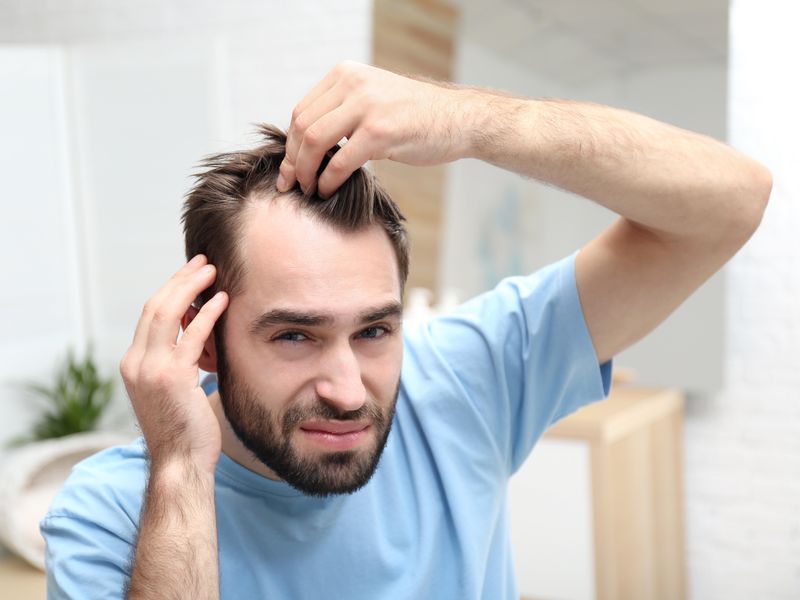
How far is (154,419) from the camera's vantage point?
121cm

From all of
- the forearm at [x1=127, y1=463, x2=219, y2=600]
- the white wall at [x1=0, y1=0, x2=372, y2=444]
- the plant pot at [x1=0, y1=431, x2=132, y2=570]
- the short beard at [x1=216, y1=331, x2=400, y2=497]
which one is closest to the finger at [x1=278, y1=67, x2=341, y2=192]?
the short beard at [x1=216, y1=331, x2=400, y2=497]

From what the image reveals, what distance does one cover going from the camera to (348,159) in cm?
114

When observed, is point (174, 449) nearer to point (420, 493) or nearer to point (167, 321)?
point (167, 321)

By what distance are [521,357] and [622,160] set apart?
1.15ft

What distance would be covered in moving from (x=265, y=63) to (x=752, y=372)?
209cm

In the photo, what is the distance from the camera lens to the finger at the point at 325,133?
3.67 feet

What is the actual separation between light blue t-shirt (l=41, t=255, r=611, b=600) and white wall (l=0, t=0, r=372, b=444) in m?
2.26

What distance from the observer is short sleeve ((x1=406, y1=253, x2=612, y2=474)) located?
1410mm

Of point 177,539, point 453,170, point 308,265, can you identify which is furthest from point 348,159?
point 453,170

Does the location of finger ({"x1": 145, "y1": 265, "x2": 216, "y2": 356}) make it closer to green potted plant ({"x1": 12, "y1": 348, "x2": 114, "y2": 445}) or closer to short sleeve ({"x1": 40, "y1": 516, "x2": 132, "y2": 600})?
short sleeve ({"x1": 40, "y1": 516, "x2": 132, "y2": 600})

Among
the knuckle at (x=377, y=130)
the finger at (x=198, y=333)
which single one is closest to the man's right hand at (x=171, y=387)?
the finger at (x=198, y=333)

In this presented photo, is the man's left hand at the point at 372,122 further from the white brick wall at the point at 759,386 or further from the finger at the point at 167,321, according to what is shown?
the white brick wall at the point at 759,386

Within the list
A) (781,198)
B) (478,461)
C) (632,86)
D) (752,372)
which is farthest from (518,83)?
(478,461)

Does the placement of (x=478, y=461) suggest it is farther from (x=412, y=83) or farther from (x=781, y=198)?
(x=781, y=198)
